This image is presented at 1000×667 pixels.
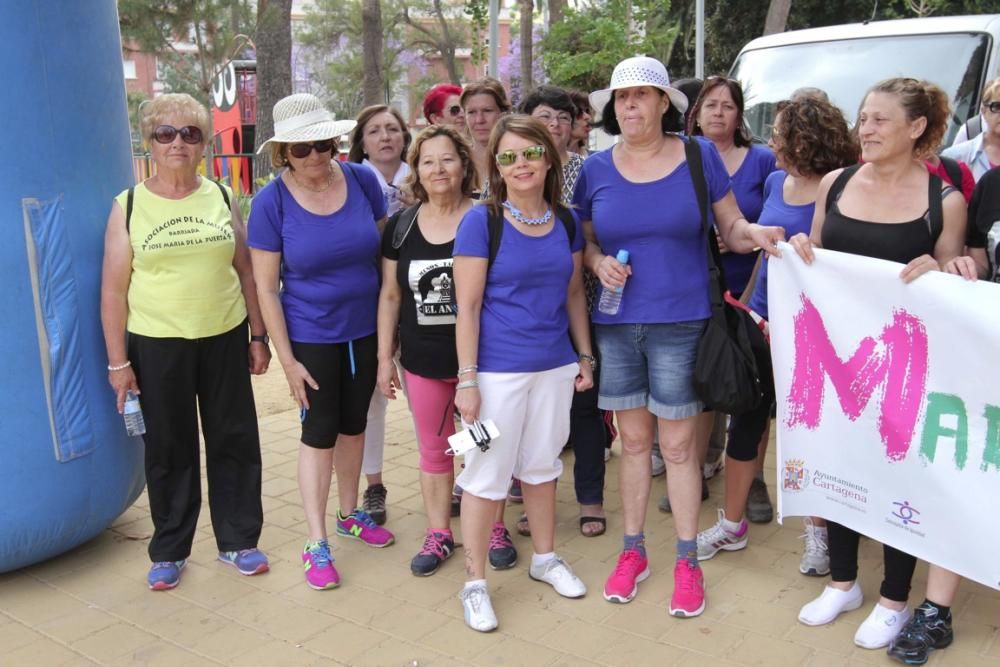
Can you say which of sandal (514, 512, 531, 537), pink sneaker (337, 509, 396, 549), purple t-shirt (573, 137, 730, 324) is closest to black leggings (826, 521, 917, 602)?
purple t-shirt (573, 137, 730, 324)

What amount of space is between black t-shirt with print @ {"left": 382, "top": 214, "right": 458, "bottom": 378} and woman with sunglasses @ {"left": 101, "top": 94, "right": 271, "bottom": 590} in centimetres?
70

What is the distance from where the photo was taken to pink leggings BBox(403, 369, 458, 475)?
12.6 ft

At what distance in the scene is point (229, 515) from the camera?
13.7 ft

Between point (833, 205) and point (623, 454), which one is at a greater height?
point (833, 205)

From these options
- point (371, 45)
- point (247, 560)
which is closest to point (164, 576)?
point (247, 560)

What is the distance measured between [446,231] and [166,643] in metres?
1.86

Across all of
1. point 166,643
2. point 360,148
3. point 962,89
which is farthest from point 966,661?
point 962,89

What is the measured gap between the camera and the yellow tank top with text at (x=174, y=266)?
370cm

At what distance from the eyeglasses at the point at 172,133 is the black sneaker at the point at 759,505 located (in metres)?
2.90

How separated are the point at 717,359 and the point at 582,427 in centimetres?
111

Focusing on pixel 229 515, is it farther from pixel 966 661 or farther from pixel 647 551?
pixel 966 661

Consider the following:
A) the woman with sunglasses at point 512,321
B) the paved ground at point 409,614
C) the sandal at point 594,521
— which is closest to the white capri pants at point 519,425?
the woman with sunglasses at point 512,321

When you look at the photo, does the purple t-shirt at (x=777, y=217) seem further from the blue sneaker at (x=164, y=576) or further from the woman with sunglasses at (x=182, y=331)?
the blue sneaker at (x=164, y=576)

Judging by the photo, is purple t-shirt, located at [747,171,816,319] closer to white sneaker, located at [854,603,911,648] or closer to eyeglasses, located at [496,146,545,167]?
eyeglasses, located at [496,146,545,167]
